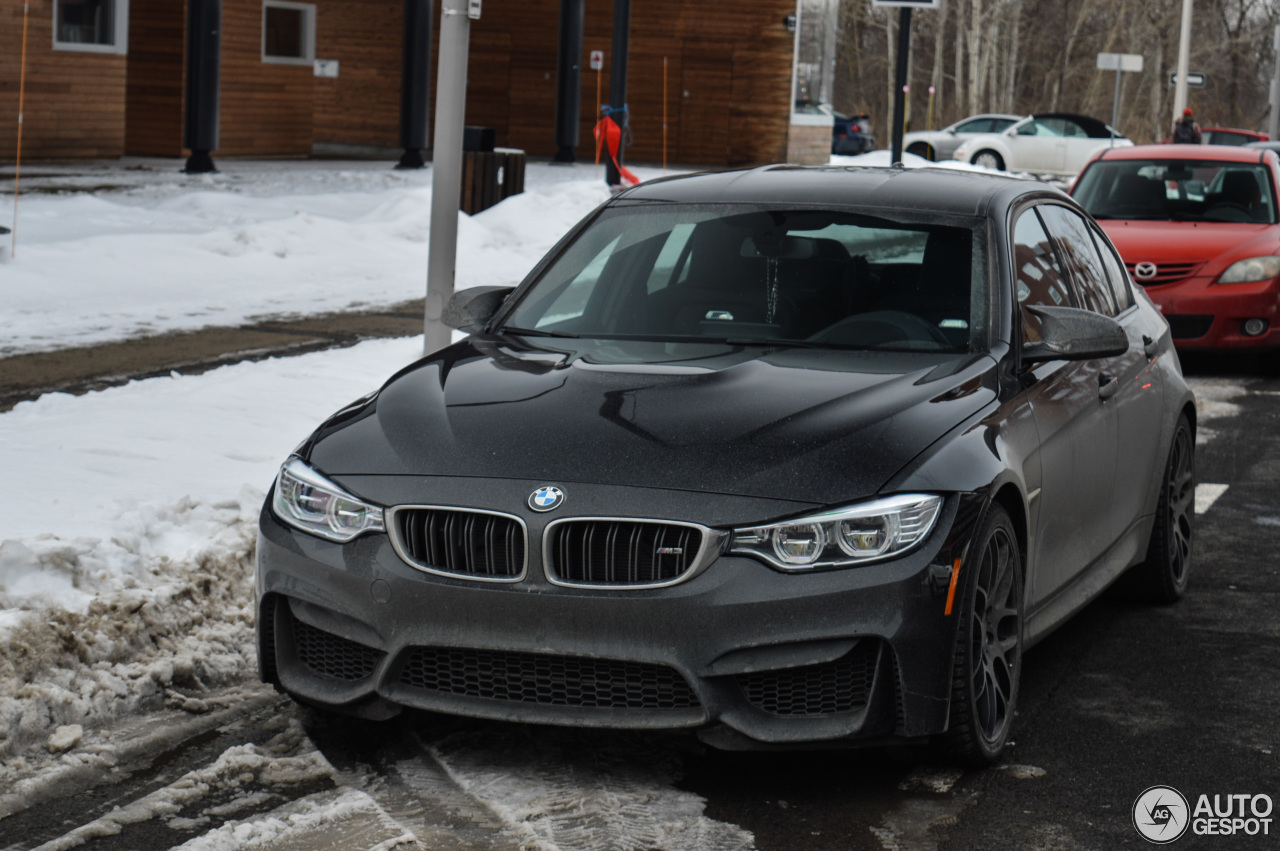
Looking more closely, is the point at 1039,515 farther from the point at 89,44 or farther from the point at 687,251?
the point at 89,44

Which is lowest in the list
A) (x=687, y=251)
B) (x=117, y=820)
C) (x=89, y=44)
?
(x=117, y=820)

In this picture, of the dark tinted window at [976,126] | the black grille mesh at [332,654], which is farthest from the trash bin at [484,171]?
the dark tinted window at [976,126]

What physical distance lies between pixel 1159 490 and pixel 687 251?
1961mm

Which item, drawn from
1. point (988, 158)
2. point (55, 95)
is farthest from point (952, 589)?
point (988, 158)

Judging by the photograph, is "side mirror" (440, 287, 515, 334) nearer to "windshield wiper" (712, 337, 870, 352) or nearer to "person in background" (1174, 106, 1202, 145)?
"windshield wiper" (712, 337, 870, 352)

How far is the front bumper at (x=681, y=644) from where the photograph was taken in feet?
12.4

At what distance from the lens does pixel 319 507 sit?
4.18m

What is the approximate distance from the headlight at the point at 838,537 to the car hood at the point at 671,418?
0.06 meters

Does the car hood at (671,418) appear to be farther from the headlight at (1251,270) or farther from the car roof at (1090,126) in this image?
the car roof at (1090,126)

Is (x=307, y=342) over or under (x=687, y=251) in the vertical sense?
under

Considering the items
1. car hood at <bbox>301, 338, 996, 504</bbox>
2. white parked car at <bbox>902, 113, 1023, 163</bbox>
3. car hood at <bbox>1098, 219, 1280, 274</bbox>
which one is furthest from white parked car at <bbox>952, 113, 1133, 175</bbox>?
car hood at <bbox>301, 338, 996, 504</bbox>

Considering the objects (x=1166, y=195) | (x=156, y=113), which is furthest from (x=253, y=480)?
(x=156, y=113)

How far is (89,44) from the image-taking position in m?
23.4

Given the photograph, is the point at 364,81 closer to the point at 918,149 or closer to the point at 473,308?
Answer: the point at 918,149
